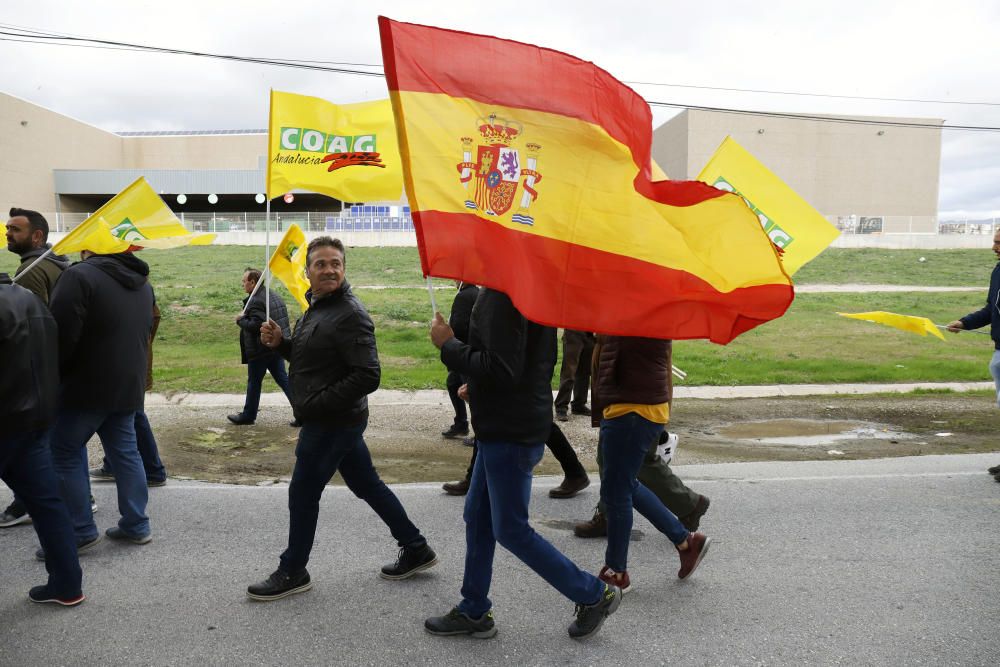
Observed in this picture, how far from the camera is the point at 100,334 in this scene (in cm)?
457

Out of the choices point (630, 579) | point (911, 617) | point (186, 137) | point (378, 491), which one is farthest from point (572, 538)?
point (186, 137)

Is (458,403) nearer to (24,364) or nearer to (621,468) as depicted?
(621,468)

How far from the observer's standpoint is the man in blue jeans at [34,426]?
3.66 m

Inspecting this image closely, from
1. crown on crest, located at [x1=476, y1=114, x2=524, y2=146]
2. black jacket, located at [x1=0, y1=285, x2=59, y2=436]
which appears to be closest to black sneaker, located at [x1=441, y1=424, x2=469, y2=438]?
black jacket, located at [x1=0, y1=285, x2=59, y2=436]

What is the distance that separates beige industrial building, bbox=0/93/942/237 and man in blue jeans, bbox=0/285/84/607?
5364 centimetres

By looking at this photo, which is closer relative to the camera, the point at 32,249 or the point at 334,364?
the point at 334,364

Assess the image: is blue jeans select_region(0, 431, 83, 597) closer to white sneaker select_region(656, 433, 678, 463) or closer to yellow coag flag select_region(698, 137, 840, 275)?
white sneaker select_region(656, 433, 678, 463)

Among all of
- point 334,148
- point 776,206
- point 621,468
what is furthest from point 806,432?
point 334,148

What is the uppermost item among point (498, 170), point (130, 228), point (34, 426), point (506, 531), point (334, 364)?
point (498, 170)

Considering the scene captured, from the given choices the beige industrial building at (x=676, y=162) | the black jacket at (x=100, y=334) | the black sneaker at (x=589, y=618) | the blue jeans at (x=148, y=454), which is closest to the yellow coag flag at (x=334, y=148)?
the black jacket at (x=100, y=334)

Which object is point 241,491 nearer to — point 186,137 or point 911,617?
point 911,617

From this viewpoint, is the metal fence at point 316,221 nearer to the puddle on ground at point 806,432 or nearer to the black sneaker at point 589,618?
the puddle on ground at point 806,432

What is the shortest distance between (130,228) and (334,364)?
196 centimetres

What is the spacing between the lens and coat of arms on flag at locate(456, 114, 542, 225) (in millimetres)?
3521
